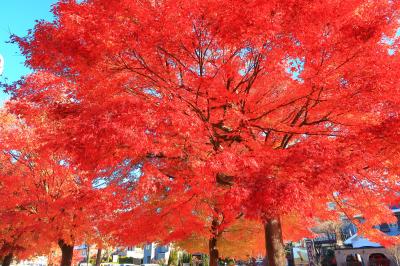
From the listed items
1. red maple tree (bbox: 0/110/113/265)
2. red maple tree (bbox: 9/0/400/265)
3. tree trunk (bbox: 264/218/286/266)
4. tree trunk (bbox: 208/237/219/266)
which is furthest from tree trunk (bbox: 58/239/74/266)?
tree trunk (bbox: 264/218/286/266)

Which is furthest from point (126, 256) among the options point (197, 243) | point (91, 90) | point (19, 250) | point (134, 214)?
point (91, 90)

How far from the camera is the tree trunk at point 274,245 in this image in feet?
25.7

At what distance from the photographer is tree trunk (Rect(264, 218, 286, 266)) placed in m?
7.85

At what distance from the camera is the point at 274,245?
8055 millimetres

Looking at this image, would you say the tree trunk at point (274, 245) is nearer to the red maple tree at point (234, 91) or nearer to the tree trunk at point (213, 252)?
the red maple tree at point (234, 91)

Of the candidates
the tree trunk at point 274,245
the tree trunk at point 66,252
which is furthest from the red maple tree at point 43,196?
the tree trunk at point 274,245

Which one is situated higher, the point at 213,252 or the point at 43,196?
the point at 43,196

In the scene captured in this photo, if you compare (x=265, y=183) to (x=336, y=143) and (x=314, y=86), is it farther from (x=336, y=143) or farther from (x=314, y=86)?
(x=314, y=86)

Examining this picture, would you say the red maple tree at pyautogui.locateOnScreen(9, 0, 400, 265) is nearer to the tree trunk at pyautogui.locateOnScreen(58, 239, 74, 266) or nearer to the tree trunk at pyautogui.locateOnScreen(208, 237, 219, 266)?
the tree trunk at pyautogui.locateOnScreen(208, 237, 219, 266)

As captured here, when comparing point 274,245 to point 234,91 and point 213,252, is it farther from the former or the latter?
point 213,252

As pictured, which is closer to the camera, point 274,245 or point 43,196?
point 274,245

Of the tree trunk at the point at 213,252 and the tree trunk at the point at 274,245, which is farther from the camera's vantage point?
the tree trunk at the point at 213,252

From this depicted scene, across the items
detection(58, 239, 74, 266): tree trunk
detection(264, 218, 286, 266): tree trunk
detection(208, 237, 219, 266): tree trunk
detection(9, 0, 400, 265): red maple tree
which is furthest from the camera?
detection(58, 239, 74, 266): tree trunk

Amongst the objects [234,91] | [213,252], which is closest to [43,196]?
[213,252]
